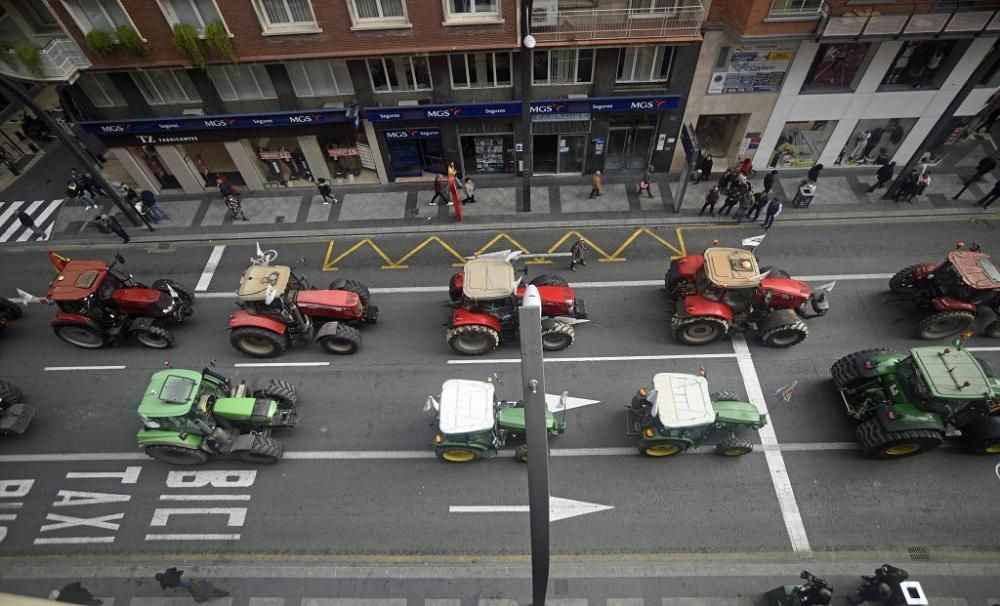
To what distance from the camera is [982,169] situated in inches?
682

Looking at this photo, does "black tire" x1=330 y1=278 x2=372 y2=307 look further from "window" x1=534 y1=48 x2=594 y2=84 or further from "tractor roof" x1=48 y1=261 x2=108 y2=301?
"window" x1=534 y1=48 x2=594 y2=84

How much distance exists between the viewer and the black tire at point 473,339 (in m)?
13.2

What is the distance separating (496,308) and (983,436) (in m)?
11.3

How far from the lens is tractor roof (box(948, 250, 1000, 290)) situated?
40.9ft

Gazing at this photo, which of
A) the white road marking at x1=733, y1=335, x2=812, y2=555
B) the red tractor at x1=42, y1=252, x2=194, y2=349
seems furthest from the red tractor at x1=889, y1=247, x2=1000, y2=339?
the red tractor at x1=42, y1=252, x2=194, y2=349

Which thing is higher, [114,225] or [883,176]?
[883,176]

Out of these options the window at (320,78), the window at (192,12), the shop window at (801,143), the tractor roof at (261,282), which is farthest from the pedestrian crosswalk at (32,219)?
the shop window at (801,143)

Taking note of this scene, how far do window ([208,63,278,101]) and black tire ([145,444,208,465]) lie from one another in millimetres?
12296

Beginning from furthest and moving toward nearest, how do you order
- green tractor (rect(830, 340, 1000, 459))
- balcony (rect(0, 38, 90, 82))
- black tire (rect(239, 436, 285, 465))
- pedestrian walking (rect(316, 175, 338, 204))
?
pedestrian walking (rect(316, 175, 338, 204)), balcony (rect(0, 38, 90, 82)), black tire (rect(239, 436, 285, 465)), green tractor (rect(830, 340, 1000, 459))

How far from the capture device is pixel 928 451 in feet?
38.3

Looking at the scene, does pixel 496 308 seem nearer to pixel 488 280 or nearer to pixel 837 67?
pixel 488 280

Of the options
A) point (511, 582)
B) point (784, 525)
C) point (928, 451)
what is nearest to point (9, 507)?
point (511, 582)

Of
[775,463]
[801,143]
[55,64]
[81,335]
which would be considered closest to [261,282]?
[81,335]

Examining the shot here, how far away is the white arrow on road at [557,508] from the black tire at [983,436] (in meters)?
8.25
